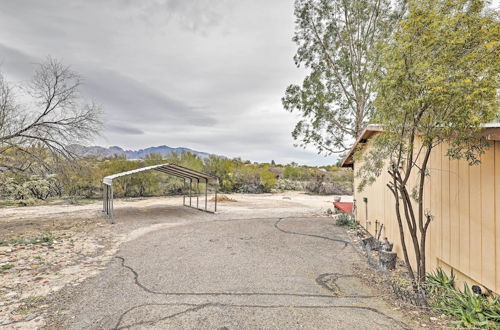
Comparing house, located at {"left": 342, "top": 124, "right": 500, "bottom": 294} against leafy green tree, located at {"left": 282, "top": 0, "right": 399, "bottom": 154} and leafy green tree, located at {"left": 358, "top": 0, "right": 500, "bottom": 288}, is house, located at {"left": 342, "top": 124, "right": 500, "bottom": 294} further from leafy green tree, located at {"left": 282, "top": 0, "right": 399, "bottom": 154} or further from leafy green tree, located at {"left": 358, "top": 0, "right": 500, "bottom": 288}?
leafy green tree, located at {"left": 282, "top": 0, "right": 399, "bottom": 154}

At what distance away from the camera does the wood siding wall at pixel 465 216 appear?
2.99 m

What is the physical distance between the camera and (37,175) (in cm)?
1045

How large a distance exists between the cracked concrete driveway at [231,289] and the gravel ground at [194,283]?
0.05 feet

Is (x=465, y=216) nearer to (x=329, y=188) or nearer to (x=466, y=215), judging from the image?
(x=466, y=215)

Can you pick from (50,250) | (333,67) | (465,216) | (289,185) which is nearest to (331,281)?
(465,216)

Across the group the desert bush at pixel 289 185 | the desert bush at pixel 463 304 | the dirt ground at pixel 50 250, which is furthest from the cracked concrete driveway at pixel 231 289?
the desert bush at pixel 289 185

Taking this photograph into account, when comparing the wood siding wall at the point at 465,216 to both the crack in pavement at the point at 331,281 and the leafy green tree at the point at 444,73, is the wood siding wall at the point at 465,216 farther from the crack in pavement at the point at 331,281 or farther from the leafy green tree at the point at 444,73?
the crack in pavement at the point at 331,281

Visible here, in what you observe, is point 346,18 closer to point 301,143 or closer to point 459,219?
point 301,143

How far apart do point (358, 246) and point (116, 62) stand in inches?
479

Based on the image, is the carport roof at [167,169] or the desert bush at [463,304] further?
the carport roof at [167,169]

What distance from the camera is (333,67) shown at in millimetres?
13141

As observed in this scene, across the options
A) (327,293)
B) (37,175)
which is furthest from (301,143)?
(37,175)

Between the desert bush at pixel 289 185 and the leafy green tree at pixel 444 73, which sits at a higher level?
the leafy green tree at pixel 444 73

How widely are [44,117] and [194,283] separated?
9906 millimetres
